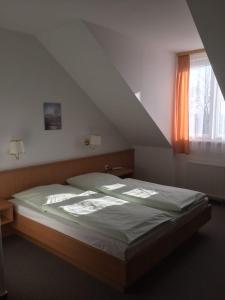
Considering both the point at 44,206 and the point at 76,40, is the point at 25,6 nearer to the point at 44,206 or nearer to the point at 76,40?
the point at 76,40

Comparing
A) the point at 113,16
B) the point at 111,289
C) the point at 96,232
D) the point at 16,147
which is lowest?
the point at 111,289

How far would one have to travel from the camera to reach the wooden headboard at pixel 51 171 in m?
3.35

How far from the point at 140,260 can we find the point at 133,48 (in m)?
2.72

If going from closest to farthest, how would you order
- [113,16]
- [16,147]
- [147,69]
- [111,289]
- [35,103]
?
[111,289], [113,16], [16,147], [35,103], [147,69]

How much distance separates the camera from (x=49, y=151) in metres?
3.83

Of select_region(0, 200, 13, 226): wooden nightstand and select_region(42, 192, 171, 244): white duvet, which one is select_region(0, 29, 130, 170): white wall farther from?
select_region(42, 192, 171, 244): white duvet

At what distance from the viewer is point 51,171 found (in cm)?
379

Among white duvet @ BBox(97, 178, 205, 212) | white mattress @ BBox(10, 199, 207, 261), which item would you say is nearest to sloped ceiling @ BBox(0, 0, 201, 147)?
white duvet @ BBox(97, 178, 205, 212)

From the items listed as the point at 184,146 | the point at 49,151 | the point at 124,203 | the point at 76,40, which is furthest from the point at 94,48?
the point at 184,146

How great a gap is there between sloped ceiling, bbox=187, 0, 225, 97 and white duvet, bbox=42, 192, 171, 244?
1606mm

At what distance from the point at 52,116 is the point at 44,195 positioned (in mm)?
1224

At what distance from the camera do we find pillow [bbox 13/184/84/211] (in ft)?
9.81

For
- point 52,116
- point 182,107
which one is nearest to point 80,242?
point 52,116

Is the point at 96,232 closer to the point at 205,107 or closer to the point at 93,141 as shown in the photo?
the point at 93,141
